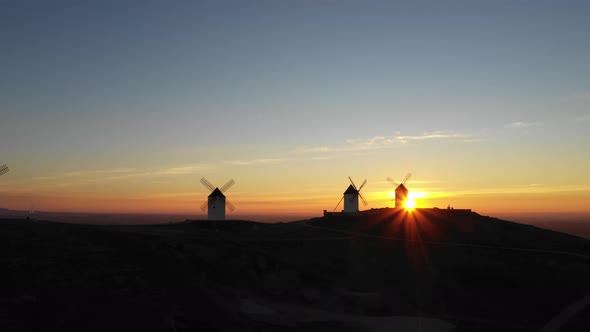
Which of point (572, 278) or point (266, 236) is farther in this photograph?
point (266, 236)

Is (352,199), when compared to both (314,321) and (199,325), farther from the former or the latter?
(199,325)

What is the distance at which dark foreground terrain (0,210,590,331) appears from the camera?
36406 mm

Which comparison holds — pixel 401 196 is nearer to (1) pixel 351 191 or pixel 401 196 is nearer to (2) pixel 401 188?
(2) pixel 401 188

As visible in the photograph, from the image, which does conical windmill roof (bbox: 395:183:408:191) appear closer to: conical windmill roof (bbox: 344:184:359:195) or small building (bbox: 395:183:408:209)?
small building (bbox: 395:183:408:209)

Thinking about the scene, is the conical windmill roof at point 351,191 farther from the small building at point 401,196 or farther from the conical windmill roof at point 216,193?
the conical windmill roof at point 216,193

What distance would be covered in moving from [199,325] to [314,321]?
33.0ft

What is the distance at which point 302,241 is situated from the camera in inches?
2662

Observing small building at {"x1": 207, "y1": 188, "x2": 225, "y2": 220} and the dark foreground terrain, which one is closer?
the dark foreground terrain

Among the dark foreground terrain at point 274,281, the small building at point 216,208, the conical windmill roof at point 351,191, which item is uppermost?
the conical windmill roof at point 351,191

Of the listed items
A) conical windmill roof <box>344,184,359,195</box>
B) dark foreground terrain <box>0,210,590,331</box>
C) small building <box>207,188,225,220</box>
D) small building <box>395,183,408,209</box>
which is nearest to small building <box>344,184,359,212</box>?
conical windmill roof <box>344,184,359,195</box>

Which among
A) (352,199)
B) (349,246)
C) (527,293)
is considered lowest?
(527,293)

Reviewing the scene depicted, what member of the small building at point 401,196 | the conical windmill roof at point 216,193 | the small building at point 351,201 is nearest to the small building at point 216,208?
the conical windmill roof at point 216,193

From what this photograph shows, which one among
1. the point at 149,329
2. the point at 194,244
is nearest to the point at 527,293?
the point at 194,244

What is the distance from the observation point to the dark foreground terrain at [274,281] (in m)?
36.4
